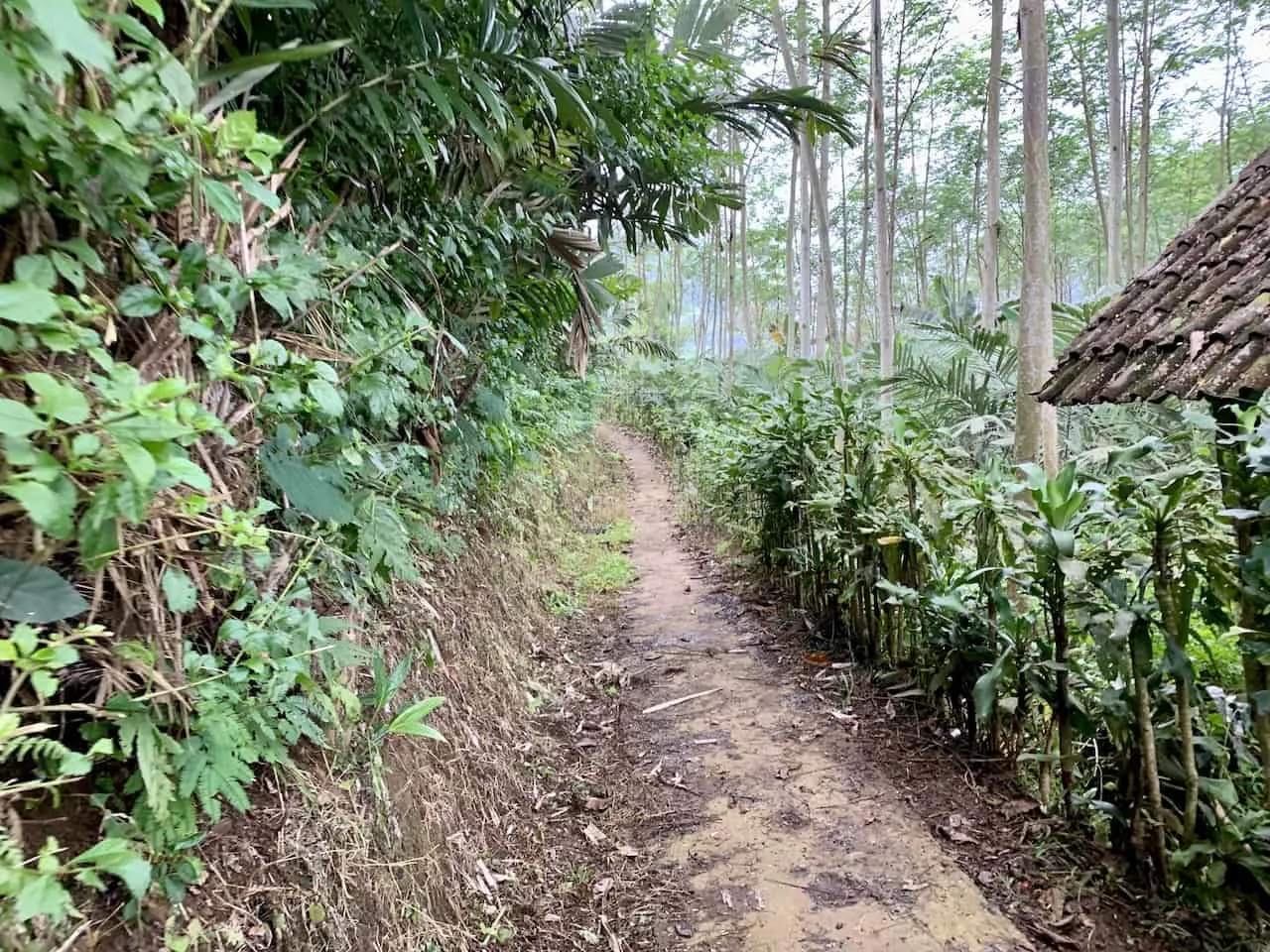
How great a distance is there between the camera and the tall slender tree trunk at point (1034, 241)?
13.6 feet

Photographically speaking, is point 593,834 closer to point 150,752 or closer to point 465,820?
point 465,820

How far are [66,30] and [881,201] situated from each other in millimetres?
7469

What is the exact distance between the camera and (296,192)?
183cm

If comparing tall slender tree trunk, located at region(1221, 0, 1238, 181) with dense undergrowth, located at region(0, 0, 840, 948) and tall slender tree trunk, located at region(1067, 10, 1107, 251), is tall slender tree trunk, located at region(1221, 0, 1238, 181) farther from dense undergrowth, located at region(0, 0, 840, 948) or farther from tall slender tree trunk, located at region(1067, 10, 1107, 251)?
dense undergrowth, located at region(0, 0, 840, 948)

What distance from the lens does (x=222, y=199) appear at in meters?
1.08

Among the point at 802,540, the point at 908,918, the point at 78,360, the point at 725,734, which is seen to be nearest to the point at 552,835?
Result: the point at 725,734

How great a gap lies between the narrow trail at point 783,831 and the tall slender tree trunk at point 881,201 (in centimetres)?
374

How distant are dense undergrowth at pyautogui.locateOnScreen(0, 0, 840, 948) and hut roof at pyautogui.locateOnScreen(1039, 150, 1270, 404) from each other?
81.2 inches

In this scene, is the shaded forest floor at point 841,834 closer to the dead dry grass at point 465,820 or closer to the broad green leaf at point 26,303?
the dead dry grass at point 465,820

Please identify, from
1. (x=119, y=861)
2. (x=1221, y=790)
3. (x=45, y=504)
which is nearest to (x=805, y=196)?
(x=1221, y=790)

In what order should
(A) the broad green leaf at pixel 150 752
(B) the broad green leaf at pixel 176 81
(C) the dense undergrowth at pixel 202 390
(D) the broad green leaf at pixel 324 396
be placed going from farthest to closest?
(D) the broad green leaf at pixel 324 396 < (A) the broad green leaf at pixel 150 752 < (B) the broad green leaf at pixel 176 81 < (C) the dense undergrowth at pixel 202 390

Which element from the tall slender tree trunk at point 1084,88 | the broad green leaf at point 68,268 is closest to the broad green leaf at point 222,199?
the broad green leaf at point 68,268

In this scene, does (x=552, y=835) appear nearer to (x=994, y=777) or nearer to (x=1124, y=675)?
(x=994, y=777)

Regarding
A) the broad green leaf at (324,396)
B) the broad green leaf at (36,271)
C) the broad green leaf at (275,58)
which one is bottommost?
the broad green leaf at (324,396)
